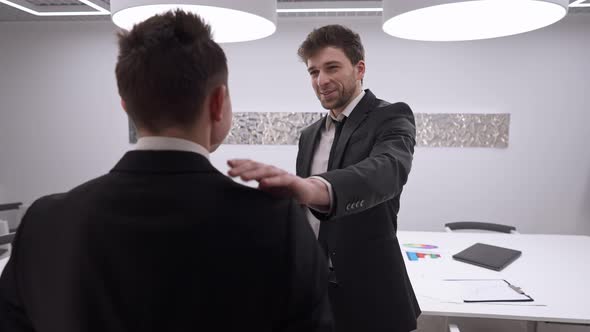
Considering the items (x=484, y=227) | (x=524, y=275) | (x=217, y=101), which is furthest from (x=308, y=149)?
(x=484, y=227)

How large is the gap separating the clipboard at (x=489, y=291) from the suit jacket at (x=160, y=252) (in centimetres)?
133

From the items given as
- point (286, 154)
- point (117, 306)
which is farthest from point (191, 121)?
point (286, 154)

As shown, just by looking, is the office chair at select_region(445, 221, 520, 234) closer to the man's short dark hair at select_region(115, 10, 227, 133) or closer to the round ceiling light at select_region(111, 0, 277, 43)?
the round ceiling light at select_region(111, 0, 277, 43)

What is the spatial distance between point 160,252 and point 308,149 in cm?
105

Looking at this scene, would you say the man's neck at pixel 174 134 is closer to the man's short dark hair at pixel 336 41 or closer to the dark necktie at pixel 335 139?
the dark necktie at pixel 335 139

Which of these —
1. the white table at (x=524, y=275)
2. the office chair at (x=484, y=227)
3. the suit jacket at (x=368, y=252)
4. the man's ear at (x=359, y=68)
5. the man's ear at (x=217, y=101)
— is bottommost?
the office chair at (x=484, y=227)

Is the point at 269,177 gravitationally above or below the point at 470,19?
below

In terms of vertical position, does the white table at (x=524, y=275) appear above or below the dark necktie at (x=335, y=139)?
below

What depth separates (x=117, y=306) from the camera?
0.62 metres

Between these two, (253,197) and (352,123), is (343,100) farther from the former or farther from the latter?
(253,197)

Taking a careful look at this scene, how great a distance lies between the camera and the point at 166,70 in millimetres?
639

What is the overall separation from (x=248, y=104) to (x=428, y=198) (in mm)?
2207

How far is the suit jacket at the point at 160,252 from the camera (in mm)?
611

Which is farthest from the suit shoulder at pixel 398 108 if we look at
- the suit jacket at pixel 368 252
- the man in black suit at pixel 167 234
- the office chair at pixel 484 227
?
the office chair at pixel 484 227
